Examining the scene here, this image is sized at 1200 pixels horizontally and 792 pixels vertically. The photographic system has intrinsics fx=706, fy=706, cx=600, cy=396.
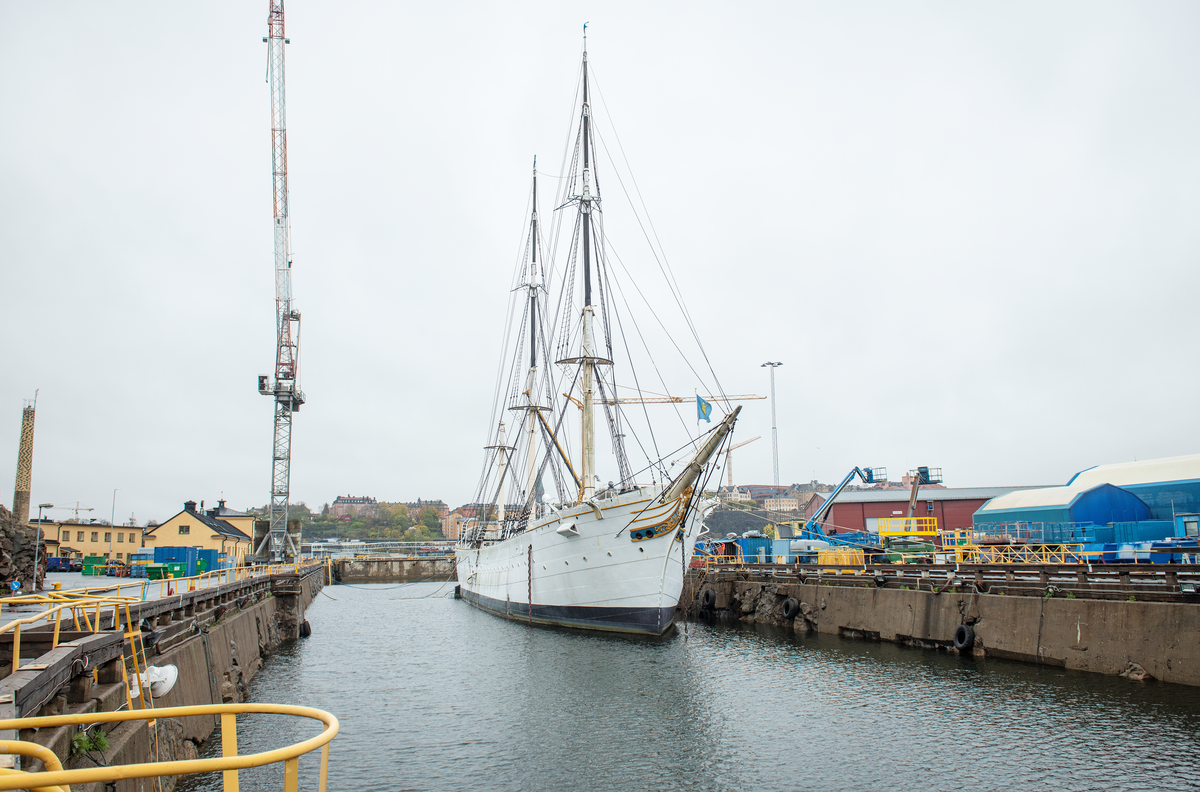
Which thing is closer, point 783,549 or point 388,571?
point 783,549

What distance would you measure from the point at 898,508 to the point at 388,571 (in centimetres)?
7223

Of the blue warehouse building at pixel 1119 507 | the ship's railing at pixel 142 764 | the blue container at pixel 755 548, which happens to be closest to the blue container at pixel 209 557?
the blue container at pixel 755 548

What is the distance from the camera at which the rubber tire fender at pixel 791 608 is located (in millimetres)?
36125

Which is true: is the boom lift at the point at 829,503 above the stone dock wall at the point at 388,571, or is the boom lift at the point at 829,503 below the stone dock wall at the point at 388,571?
above

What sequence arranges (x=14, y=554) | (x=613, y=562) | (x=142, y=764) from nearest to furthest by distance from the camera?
(x=142, y=764) → (x=613, y=562) → (x=14, y=554)

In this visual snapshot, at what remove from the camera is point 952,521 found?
205ft

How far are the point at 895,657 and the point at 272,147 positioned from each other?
79904 millimetres

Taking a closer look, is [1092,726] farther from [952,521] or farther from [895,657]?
[952,521]

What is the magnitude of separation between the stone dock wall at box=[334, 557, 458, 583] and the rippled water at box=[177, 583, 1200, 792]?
7511 cm

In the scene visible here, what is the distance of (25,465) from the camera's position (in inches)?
2938

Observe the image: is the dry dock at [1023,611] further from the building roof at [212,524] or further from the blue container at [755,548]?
the building roof at [212,524]

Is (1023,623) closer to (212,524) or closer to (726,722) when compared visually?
(726,722)

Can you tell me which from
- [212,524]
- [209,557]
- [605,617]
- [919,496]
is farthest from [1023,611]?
[212,524]

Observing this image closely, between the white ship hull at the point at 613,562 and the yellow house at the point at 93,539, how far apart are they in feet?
173
